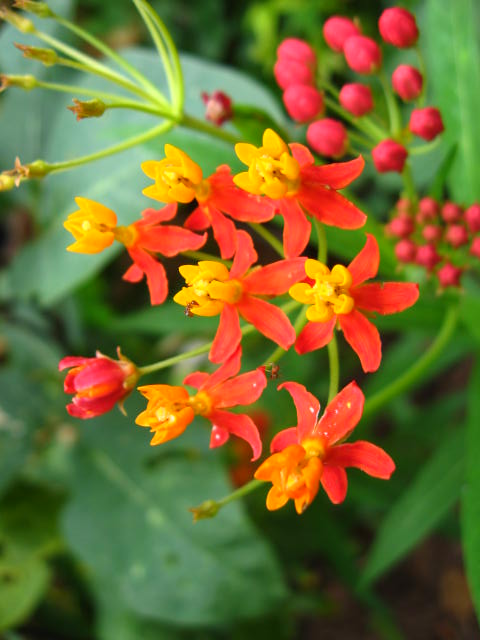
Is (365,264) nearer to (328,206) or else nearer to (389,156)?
(328,206)

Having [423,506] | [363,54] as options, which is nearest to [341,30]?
[363,54]

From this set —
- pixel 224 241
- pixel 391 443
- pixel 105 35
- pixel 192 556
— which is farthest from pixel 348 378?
pixel 105 35

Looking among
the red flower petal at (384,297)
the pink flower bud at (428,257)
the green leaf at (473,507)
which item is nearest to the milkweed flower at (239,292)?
the red flower petal at (384,297)

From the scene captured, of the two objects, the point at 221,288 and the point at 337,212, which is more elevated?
the point at 337,212

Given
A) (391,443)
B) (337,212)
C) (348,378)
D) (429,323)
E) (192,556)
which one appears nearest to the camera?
(337,212)

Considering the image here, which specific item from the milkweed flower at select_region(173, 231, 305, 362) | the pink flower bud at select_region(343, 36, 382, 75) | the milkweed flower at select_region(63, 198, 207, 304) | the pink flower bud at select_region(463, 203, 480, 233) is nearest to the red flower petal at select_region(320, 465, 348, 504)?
the milkweed flower at select_region(173, 231, 305, 362)

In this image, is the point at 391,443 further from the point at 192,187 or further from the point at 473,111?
the point at 192,187
